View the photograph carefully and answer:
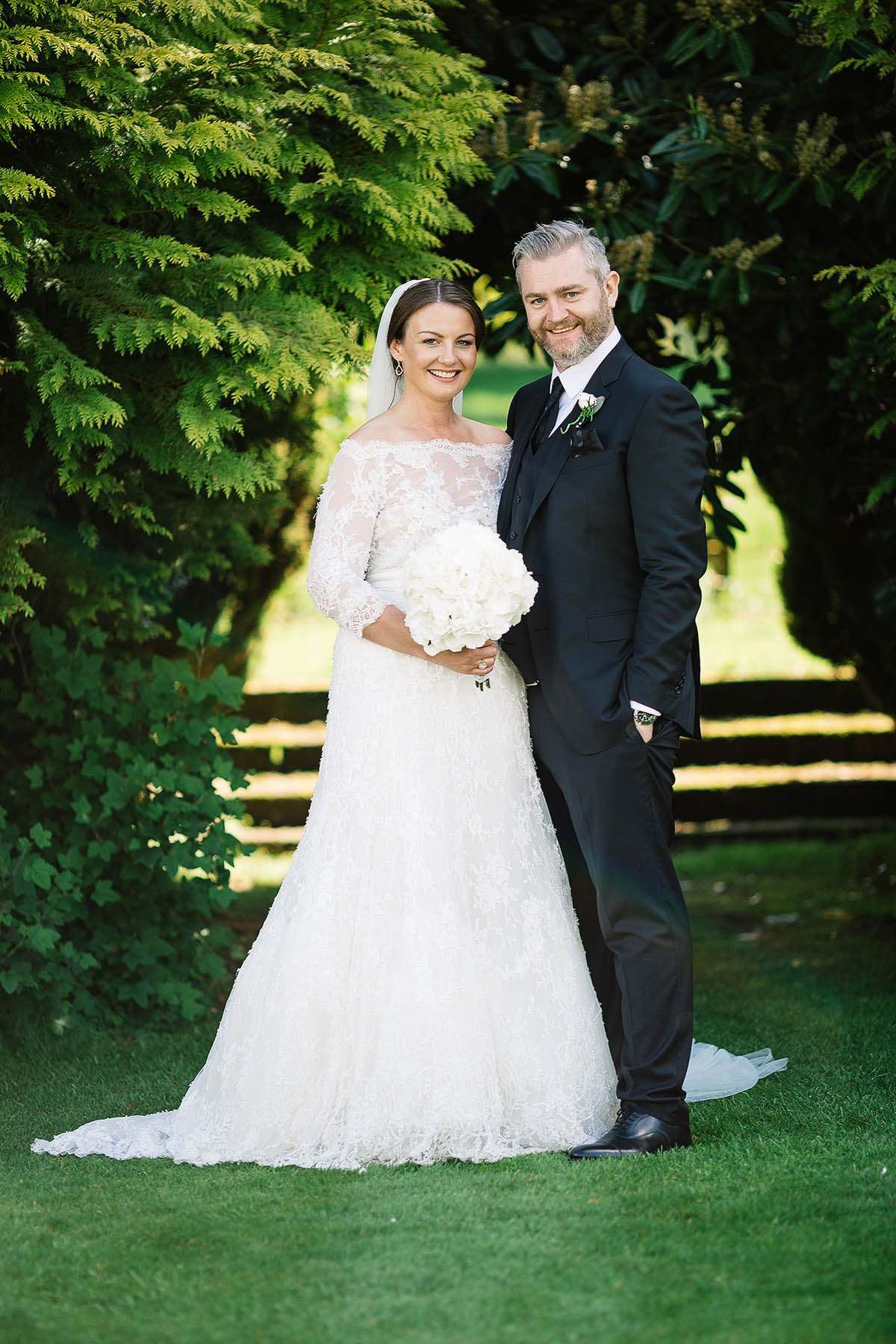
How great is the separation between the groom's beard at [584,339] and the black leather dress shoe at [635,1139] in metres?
2.14

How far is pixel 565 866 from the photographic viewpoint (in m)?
4.24

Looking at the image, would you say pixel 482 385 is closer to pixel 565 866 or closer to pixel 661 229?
pixel 661 229

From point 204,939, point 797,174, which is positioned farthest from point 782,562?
point 204,939

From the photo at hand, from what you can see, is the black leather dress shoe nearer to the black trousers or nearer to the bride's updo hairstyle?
the black trousers

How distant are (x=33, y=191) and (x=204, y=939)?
9.93ft

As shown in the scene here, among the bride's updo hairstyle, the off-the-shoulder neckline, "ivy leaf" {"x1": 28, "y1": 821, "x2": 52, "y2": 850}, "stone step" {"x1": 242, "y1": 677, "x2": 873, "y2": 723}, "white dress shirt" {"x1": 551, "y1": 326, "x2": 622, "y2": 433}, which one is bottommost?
"stone step" {"x1": 242, "y1": 677, "x2": 873, "y2": 723}

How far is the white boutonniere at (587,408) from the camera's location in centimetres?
379

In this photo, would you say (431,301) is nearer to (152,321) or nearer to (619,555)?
(152,321)

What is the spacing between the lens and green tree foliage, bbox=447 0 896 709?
4.94 meters

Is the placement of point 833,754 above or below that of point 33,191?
below

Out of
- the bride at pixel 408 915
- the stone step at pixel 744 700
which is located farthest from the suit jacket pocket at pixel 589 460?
the stone step at pixel 744 700

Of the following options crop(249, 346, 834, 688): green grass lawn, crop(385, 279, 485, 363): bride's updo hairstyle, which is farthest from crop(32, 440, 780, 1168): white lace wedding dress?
crop(249, 346, 834, 688): green grass lawn

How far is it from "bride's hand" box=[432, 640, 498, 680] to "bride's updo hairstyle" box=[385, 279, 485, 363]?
1.04m

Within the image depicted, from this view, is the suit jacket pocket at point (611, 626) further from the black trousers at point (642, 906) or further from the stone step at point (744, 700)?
the stone step at point (744, 700)
